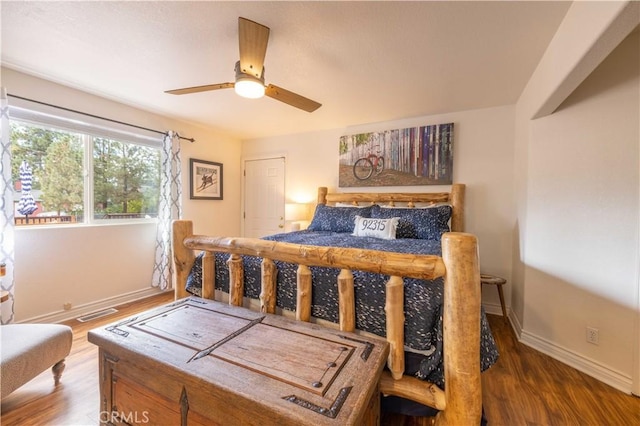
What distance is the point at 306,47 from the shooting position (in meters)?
1.79

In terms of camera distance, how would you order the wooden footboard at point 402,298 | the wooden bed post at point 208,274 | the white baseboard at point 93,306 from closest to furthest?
1. the wooden footboard at point 402,298
2. the wooden bed post at point 208,274
3. the white baseboard at point 93,306

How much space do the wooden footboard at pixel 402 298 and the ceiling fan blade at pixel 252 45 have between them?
1063 mm

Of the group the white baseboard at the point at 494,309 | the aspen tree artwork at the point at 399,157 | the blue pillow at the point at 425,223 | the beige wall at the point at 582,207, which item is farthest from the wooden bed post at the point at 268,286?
the white baseboard at the point at 494,309

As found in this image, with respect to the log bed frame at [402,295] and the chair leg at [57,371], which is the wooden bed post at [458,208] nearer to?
the log bed frame at [402,295]

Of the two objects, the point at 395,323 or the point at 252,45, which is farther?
the point at 252,45

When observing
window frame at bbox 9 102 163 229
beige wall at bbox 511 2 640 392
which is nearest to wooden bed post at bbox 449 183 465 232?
beige wall at bbox 511 2 640 392

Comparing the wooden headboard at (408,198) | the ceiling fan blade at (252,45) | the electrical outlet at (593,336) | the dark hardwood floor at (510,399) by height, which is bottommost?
the dark hardwood floor at (510,399)

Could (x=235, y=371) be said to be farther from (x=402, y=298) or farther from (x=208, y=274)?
(x=208, y=274)

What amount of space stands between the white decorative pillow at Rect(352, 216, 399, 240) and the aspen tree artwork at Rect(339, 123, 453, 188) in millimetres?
869

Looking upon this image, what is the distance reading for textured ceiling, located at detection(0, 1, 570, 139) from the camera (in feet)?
4.80

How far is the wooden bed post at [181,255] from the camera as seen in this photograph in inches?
64.6

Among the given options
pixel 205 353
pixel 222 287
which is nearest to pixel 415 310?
pixel 205 353

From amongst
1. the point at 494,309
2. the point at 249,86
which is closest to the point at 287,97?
the point at 249,86

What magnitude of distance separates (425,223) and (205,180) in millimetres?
3054
